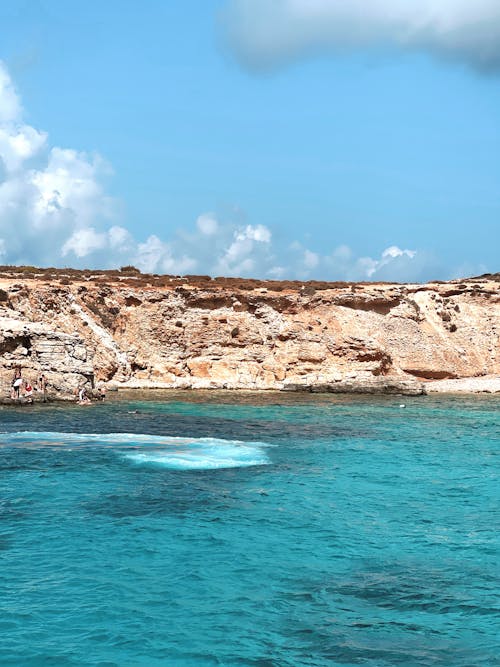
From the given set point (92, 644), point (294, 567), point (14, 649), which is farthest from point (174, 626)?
point (294, 567)

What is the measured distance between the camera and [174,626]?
9523mm

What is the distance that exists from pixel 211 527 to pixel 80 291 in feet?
124

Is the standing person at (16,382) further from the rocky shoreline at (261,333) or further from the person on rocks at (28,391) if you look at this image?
the rocky shoreline at (261,333)

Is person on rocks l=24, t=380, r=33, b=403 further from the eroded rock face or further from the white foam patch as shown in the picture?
the white foam patch

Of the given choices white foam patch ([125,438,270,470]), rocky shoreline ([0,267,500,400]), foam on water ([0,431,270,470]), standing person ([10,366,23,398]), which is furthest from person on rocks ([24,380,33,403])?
white foam patch ([125,438,270,470])

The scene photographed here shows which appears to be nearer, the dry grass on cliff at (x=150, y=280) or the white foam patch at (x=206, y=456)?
the white foam patch at (x=206, y=456)

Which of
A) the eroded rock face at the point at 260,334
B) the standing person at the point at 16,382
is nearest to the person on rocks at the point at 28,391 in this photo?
the standing person at the point at 16,382

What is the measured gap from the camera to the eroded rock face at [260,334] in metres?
46.9

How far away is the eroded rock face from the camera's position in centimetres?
4691

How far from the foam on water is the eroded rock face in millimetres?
16326

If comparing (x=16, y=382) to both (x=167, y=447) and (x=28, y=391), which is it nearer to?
(x=28, y=391)

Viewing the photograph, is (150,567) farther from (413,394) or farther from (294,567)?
(413,394)

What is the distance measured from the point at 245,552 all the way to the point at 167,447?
1147 centimetres

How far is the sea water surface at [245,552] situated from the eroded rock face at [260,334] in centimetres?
2175
